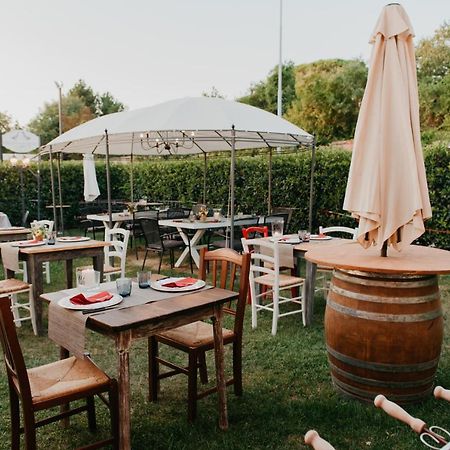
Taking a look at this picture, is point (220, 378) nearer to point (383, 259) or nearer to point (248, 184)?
point (383, 259)

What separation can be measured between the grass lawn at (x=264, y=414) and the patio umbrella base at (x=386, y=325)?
0.55ft

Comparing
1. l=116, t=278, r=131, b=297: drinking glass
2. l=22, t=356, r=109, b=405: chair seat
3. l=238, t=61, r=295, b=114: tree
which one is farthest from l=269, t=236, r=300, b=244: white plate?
l=238, t=61, r=295, b=114: tree

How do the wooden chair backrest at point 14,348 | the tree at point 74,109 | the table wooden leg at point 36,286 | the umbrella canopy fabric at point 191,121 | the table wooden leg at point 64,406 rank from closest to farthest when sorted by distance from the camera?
the wooden chair backrest at point 14,348 → the table wooden leg at point 64,406 → the table wooden leg at point 36,286 → the umbrella canopy fabric at point 191,121 → the tree at point 74,109

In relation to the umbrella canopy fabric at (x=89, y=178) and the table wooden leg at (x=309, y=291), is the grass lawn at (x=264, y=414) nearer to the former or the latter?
the table wooden leg at (x=309, y=291)

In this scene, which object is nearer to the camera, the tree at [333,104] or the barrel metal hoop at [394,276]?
the barrel metal hoop at [394,276]

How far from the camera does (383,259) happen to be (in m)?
2.79

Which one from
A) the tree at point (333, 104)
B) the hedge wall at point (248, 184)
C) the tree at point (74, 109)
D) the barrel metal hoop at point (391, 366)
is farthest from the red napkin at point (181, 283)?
the tree at point (74, 109)

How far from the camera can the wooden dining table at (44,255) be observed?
167 inches

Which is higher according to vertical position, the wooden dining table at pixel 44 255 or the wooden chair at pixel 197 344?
the wooden dining table at pixel 44 255

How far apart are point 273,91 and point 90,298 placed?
3205cm

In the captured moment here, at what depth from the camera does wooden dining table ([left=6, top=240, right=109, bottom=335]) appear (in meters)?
4.25

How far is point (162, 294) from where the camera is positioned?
2619 millimetres

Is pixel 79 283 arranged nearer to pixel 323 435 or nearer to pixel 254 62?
pixel 323 435

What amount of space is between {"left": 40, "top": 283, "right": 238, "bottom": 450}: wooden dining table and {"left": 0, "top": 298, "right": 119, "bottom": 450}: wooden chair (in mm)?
100
